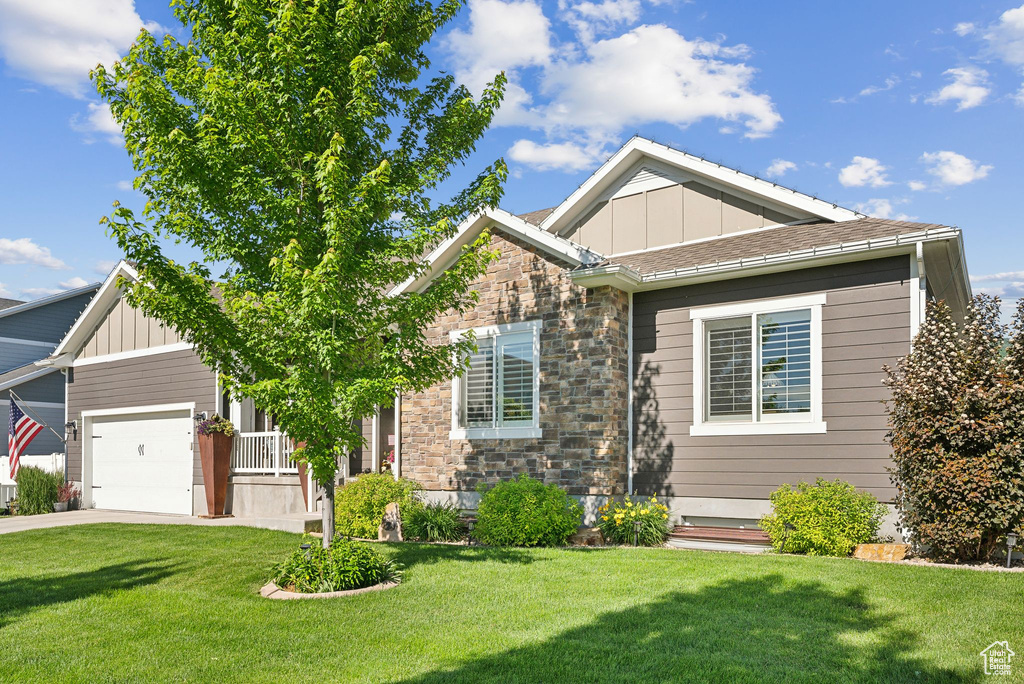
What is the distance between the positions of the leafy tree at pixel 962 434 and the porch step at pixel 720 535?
1.84 meters

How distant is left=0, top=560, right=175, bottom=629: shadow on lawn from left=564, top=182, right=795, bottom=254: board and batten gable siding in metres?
8.60

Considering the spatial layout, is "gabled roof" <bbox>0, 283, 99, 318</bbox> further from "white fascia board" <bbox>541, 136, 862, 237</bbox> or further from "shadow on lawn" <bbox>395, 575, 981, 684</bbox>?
"shadow on lawn" <bbox>395, 575, 981, 684</bbox>

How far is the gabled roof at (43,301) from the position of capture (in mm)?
23938

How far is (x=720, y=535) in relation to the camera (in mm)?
9789

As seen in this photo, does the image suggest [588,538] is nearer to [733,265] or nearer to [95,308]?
[733,265]

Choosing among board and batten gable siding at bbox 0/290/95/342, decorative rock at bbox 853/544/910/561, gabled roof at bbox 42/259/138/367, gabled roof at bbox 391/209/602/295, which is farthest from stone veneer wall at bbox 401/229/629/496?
board and batten gable siding at bbox 0/290/95/342

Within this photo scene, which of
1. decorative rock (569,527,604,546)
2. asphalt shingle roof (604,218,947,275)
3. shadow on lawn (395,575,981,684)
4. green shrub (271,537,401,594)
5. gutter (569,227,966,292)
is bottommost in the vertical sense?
decorative rock (569,527,604,546)

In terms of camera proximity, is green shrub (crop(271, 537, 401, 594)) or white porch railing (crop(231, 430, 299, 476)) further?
white porch railing (crop(231, 430, 299, 476))

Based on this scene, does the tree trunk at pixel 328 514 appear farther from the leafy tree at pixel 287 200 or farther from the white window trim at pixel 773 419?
the white window trim at pixel 773 419

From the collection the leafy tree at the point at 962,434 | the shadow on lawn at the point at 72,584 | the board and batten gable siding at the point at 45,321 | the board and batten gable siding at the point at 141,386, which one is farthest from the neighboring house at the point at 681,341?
the board and batten gable siding at the point at 45,321

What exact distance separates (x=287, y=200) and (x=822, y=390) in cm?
703

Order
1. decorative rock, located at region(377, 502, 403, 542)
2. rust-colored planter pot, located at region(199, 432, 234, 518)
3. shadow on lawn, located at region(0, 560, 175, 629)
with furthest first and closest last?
1. rust-colored planter pot, located at region(199, 432, 234, 518)
2. decorative rock, located at region(377, 502, 403, 542)
3. shadow on lawn, located at region(0, 560, 175, 629)

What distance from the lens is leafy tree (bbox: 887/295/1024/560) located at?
24.2 feet

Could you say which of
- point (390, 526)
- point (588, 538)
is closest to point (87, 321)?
point (390, 526)
